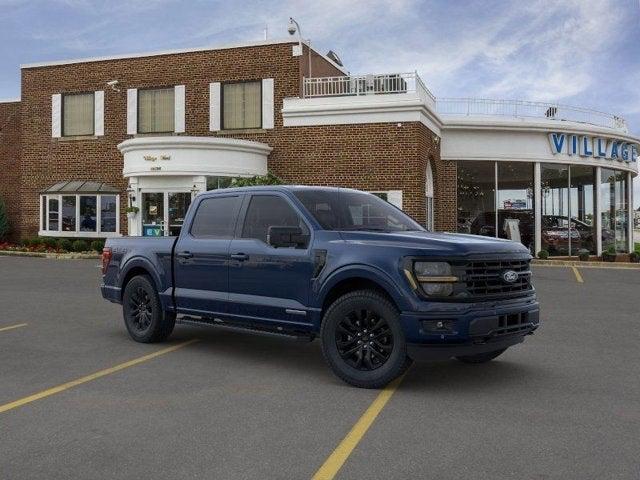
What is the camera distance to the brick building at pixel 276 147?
2331cm

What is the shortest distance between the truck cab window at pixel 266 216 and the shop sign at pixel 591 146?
71.1ft

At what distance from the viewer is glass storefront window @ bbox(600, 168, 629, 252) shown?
94.7ft

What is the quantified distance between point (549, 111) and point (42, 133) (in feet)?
69.9

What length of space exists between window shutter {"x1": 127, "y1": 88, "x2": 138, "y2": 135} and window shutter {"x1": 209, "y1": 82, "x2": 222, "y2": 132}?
3.39 meters

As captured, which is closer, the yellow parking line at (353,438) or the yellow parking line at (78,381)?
the yellow parking line at (353,438)

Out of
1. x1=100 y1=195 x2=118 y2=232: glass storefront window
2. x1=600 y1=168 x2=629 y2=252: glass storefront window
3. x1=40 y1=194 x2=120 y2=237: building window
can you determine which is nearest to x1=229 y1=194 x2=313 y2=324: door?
x1=40 y1=194 x2=120 y2=237: building window

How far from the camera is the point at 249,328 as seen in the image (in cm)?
721

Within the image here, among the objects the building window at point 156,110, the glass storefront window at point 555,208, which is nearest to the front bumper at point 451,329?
the glass storefront window at point 555,208

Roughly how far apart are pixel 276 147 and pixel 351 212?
18.1m

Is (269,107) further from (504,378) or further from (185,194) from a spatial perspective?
(504,378)

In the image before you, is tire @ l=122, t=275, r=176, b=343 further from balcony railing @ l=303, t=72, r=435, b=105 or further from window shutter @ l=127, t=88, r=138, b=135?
window shutter @ l=127, t=88, r=138, b=135

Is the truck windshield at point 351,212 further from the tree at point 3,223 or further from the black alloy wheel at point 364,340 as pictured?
the tree at point 3,223

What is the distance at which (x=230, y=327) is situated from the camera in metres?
7.41

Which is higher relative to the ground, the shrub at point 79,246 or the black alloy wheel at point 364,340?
the shrub at point 79,246
